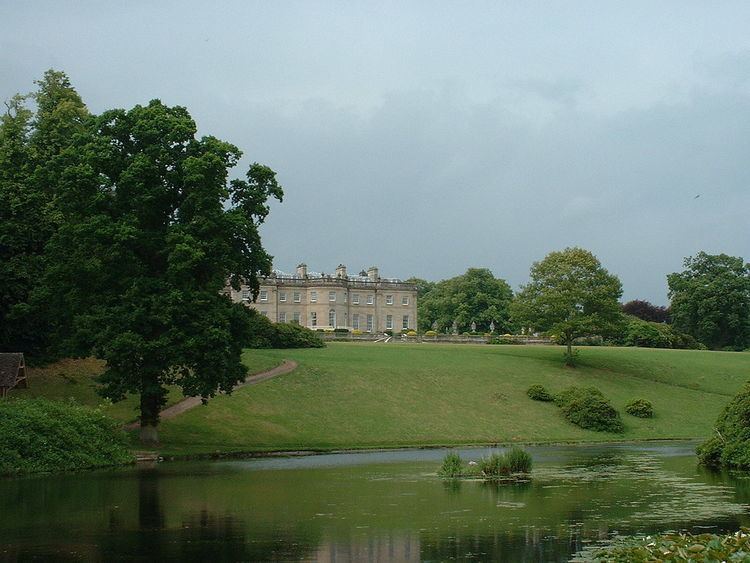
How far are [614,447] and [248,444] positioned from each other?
1917 centimetres

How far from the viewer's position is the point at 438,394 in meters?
60.5

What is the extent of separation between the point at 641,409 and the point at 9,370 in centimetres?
3841

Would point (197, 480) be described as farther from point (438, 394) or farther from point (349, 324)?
point (349, 324)

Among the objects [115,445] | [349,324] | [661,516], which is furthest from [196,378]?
[349,324]

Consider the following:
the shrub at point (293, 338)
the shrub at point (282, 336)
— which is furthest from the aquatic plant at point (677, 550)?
the shrub at point (293, 338)

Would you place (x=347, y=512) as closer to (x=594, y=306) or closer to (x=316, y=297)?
(x=594, y=306)

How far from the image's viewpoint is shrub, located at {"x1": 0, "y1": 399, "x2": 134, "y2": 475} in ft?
111

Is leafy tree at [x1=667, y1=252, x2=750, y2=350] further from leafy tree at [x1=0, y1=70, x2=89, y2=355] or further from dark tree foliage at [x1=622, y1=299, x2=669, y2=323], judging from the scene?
leafy tree at [x1=0, y1=70, x2=89, y2=355]

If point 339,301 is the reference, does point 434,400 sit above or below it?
below

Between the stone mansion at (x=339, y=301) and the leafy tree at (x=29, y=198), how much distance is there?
69.0m

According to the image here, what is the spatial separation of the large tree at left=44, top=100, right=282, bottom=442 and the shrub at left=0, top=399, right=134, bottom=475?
3861mm

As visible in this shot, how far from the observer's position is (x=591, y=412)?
2264 inches

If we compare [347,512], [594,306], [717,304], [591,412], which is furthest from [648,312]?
[347,512]

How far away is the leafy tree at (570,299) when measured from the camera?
73312 mm
